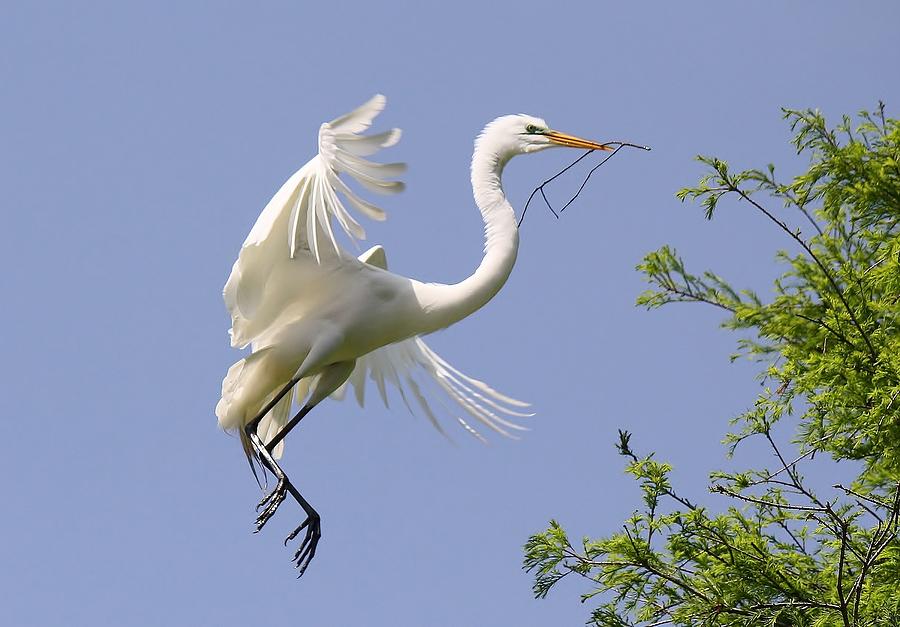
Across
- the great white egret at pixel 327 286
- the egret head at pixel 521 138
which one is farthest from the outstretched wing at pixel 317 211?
the egret head at pixel 521 138

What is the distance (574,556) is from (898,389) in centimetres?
159

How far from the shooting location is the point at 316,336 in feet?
24.2

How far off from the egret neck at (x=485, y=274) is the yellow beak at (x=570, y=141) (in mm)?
478

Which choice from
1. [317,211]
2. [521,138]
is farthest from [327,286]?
[521,138]

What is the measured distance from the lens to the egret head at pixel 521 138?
7566 mm

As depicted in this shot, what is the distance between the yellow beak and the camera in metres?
7.64

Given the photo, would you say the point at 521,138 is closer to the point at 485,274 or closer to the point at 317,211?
the point at 485,274

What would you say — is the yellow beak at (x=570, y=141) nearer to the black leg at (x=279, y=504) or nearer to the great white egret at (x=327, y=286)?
the great white egret at (x=327, y=286)

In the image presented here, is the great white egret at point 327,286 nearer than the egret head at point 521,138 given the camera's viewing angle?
Yes

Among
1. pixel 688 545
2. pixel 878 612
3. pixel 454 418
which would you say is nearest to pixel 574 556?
pixel 688 545

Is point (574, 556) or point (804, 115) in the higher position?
point (804, 115)

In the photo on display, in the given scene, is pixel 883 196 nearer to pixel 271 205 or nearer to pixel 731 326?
pixel 731 326

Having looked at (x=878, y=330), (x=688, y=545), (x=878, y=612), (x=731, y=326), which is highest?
(x=731, y=326)

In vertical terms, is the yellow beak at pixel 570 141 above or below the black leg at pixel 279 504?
above
